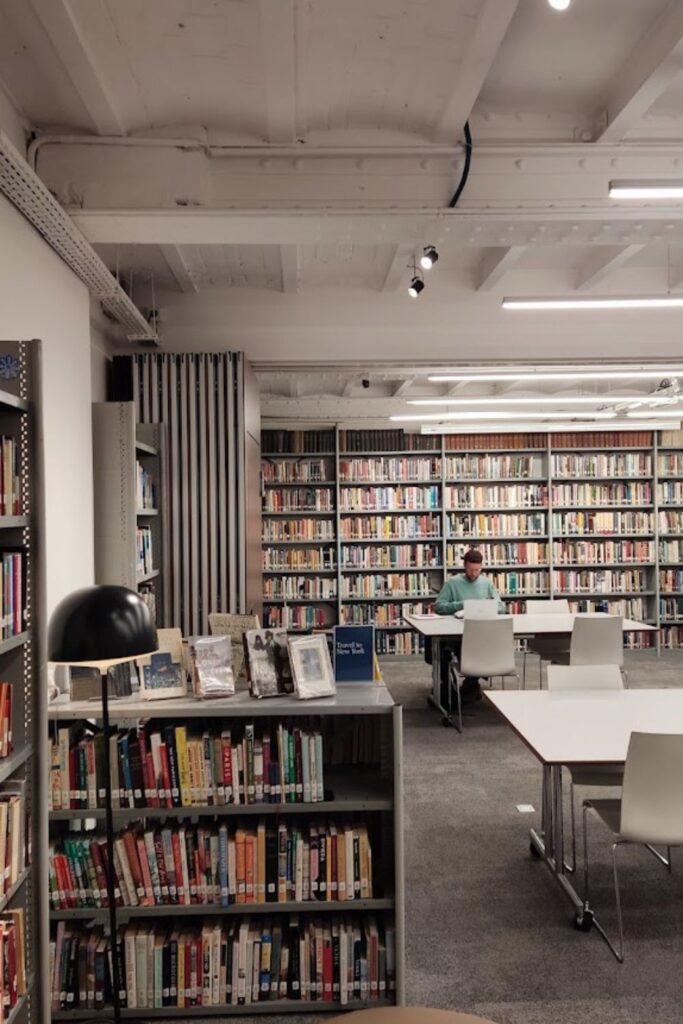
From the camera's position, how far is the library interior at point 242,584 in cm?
239

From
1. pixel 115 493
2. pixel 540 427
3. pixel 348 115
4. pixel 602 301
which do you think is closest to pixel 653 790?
pixel 602 301

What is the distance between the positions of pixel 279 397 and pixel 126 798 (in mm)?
6098

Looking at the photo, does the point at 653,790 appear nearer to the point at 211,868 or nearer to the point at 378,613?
the point at 211,868

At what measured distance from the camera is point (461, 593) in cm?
714

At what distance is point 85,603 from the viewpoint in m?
2.11

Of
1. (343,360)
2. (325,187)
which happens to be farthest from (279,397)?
(325,187)

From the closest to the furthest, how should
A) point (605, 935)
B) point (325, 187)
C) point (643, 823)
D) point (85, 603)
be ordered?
point (85, 603) → point (643, 823) → point (605, 935) → point (325, 187)

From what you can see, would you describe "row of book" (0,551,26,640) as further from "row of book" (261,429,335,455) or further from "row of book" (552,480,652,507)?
"row of book" (552,480,652,507)

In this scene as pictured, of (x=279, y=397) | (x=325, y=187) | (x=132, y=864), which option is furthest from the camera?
(x=279, y=397)

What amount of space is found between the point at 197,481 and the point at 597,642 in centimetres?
317

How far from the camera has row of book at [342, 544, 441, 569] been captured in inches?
363

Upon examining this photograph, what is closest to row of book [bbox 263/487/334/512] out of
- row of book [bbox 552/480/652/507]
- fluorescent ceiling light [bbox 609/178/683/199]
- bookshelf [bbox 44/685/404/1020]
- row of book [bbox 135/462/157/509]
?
row of book [bbox 552/480/652/507]

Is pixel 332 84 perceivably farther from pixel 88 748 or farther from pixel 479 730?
pixel 479 730

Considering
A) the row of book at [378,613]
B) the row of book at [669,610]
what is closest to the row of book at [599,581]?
the row of book at [669,610]
